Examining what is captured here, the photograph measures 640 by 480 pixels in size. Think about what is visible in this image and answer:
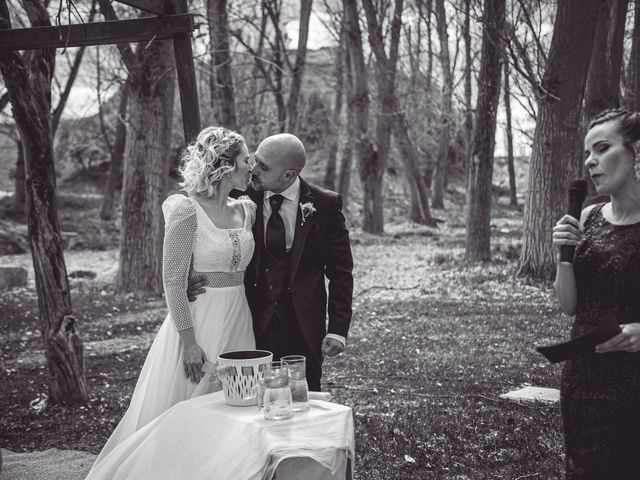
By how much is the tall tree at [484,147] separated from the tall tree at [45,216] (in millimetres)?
10839

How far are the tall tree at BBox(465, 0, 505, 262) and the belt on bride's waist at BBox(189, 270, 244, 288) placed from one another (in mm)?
12532

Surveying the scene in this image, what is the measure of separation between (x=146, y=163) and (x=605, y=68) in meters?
9.66

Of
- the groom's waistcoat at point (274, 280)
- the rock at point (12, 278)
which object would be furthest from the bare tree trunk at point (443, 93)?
the groom's waistcoat at point (274, 280)

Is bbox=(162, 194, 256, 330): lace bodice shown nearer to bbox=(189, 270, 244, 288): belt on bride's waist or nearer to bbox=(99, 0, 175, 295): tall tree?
bbox=(189, 270, 244, 288): belt on bride's waist

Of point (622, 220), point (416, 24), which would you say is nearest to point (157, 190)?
point (622, 220)

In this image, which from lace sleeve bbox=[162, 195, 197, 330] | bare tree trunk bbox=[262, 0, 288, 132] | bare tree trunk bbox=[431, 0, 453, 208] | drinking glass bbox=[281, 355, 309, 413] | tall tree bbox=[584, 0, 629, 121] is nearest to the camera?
drinking glass bbox=[281, 355, 309, 413]

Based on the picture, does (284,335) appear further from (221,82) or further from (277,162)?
(221,82)

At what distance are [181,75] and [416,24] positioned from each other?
27.0m

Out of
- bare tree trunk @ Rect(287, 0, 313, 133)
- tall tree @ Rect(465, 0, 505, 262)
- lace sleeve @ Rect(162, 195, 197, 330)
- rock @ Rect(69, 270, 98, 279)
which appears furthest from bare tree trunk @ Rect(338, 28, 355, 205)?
lace sleeve @ Rect(162, 195, 197, 330)

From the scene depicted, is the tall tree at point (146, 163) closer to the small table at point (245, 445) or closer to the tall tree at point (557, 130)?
the tall tree at point (557, 130)

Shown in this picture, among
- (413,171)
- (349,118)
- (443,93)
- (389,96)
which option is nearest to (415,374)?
(389,96)

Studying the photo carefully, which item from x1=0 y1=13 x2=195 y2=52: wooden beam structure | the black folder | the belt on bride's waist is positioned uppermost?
x1=0 y1=13 x2=195 y2=52: wooden beam structure

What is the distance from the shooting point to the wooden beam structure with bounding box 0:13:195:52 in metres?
5.91

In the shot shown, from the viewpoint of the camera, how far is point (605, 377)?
323cm
